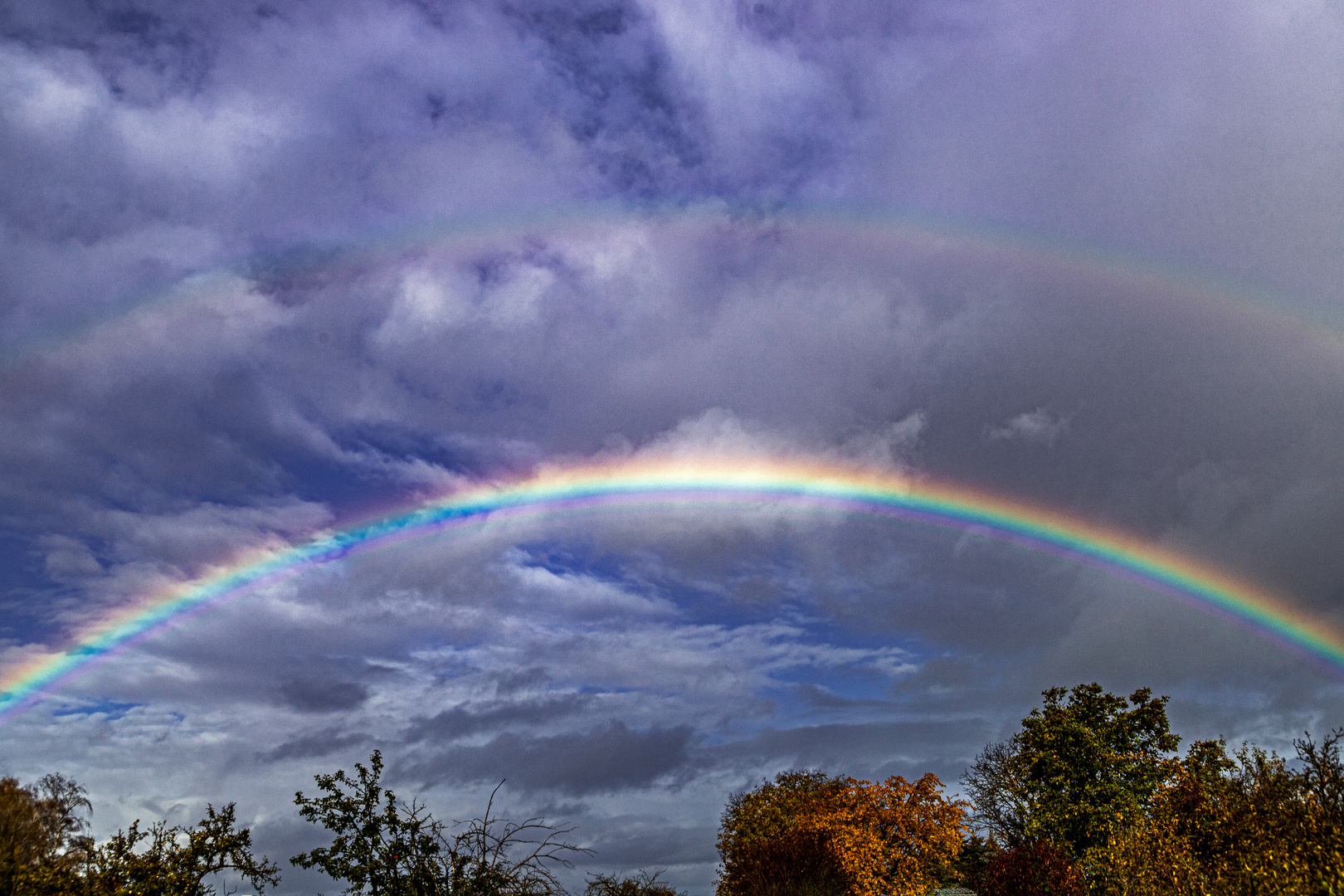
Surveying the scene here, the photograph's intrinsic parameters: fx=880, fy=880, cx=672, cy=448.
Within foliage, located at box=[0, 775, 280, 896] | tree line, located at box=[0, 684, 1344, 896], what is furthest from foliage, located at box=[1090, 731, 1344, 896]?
foliage, located at box=[0, 775, 280, 896]

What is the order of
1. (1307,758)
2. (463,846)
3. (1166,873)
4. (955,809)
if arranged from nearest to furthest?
(463,846) < (1307,758) < (1166,873) < (955,809)

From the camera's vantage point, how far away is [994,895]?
136 feet

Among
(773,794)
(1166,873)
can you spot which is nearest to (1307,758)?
(1166,873)

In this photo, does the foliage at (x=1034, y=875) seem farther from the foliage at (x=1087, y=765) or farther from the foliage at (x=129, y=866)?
the foliage at (x=129, y=866)

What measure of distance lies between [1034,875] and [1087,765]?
16392 millimetres

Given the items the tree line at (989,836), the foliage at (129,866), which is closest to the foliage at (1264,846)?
the tree line at (989,836)

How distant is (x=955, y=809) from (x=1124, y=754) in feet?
49.8

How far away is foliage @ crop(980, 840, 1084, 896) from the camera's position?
128ft

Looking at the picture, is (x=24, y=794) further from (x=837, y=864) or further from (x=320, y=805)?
(x=837, y=864)

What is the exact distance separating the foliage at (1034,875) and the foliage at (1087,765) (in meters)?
9.65

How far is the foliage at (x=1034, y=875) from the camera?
38906 millimetres

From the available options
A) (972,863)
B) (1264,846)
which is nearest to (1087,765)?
(972,863)

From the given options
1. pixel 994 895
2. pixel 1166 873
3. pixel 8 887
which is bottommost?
pixel 994 895

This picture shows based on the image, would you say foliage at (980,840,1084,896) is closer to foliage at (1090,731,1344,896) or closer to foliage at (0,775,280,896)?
foliage at (1090,731,1344,896)
